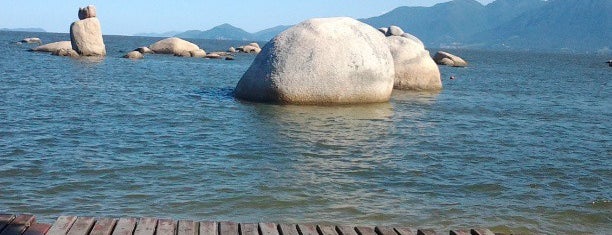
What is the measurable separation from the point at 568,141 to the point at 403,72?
12275mm

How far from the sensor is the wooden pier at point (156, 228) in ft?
22.8

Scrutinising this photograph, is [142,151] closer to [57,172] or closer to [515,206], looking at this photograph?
[57,172]

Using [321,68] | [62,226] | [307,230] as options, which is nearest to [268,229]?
[307,230]

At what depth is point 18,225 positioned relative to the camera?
7137 millimetres

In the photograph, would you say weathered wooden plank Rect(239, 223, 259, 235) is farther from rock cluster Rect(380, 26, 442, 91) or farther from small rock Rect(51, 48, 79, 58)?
small rock Rect(51, 48, 79, 58)

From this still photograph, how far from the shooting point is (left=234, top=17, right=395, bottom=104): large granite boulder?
20.5m

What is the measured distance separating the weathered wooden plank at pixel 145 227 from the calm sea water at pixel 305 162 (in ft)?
5.94

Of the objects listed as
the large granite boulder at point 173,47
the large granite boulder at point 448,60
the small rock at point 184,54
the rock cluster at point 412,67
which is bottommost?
the small rock at point 184,54

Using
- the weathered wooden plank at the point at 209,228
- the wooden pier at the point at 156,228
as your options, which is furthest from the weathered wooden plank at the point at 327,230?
the weathered wooden plank at the point at 209,228

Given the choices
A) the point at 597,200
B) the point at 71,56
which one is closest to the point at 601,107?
the point at 597,200

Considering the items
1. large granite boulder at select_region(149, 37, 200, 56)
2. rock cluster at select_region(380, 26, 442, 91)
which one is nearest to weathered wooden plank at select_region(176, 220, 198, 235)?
rock cluster at select_region(380, 26, 442, 91)

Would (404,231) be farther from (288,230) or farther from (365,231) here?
(288,230)

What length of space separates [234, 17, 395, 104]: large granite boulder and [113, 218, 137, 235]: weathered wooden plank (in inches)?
524

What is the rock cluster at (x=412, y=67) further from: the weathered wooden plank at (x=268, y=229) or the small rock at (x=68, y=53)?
the small rock at (x=68, y=53)
